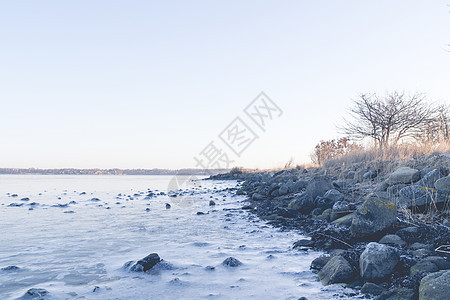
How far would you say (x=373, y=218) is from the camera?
13.7 ft

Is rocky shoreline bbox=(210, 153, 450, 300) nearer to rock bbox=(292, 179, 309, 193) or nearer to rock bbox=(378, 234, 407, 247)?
rock bbox=(378, 234, 407, 247)

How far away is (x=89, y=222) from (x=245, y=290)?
539 cm

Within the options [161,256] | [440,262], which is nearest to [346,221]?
[440,262]

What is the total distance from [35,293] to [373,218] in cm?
420

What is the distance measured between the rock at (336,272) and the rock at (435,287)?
0.72 meters

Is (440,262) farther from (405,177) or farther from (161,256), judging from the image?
(405,177)

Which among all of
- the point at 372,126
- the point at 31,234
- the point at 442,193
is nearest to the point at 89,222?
the point at 31,234

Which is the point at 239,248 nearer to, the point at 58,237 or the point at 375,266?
the point at 375,266

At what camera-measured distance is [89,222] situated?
23.1ft

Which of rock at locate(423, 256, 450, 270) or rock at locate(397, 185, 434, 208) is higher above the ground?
rock at locate(397, 185, 434, 208)

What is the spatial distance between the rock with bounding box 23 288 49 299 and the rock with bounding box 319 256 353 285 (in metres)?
2.78

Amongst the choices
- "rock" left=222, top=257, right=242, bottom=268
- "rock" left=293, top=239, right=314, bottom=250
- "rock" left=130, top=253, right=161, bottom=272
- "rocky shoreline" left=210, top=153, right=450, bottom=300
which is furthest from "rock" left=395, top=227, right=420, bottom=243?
"rock" left=130, top=253, right=161, bottom=272

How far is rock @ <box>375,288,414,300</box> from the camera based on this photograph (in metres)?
2.35

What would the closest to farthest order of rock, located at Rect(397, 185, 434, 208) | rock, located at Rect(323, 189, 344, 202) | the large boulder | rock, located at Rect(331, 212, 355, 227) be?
the large boulder
rock, located at Rect(397, 185, 434, 208)
rock, located at Rect(331, 212, 355, 227)
rock, located at Rect(323, 189, 344, 202)
